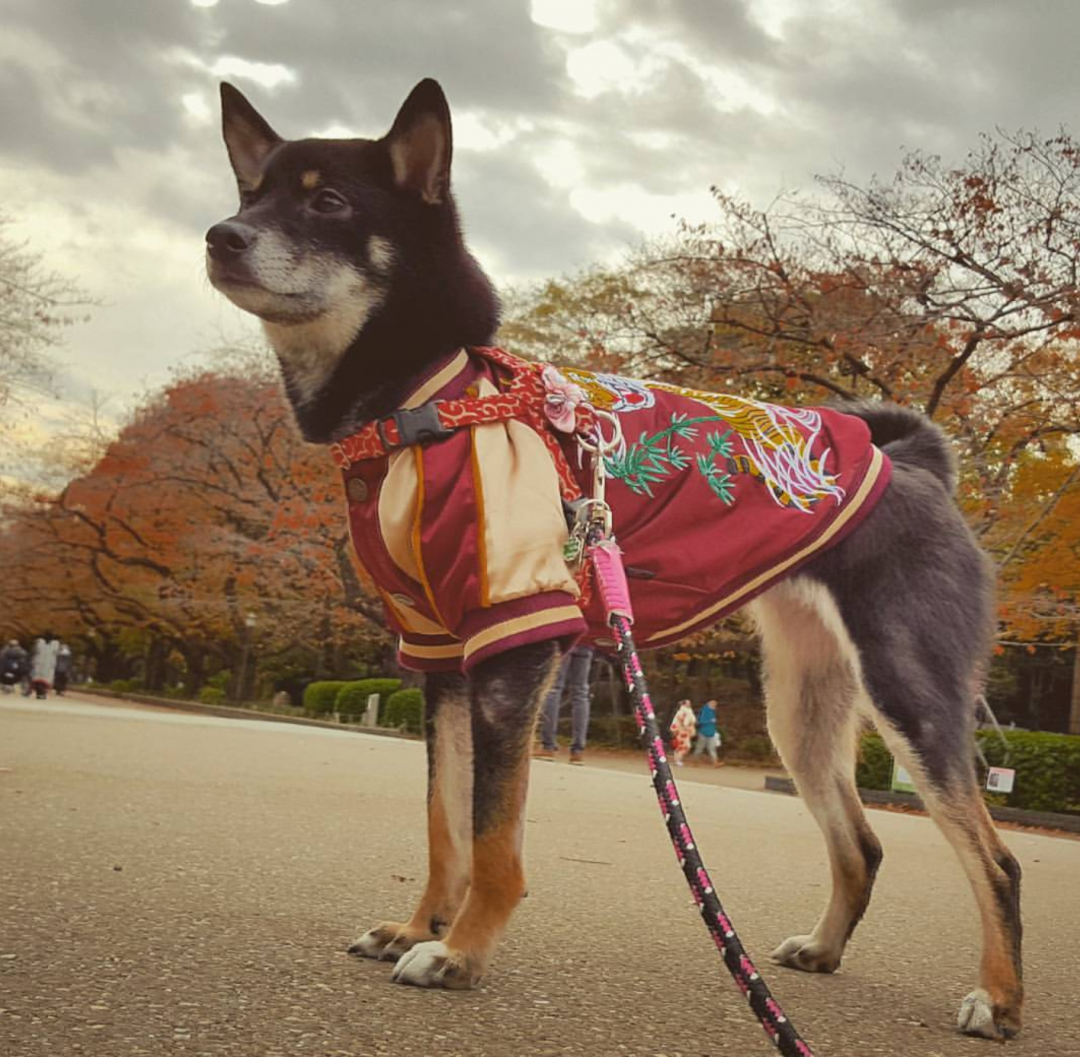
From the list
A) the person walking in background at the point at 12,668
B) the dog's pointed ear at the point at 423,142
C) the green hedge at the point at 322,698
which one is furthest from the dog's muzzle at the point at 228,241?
the person walking in background at the point at 12,668

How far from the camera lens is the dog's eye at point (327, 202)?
2.80 metres

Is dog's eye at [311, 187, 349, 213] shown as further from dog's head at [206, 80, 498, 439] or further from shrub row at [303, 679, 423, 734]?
shrub row at [303, 679, 423, 734]

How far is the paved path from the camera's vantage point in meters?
2.18

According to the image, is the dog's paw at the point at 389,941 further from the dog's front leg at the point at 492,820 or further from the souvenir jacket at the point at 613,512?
the souvenir jacket at the point at 613,512

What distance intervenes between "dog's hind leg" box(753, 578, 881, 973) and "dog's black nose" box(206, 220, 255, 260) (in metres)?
1.68

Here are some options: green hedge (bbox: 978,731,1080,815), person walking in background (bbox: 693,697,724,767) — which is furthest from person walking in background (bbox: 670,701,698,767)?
green hedge (bbox: 978,731,1080,815)

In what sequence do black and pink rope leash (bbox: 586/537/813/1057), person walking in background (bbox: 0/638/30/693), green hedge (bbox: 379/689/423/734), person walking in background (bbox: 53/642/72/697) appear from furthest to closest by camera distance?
person walking in background (bbox: 53/642/72/697)
person walking in background (bbox: 0/638/30/693)
green hedge (bbox: 379/689/423/734)
black and pink rope leash (bbox: 586/537/813/1057)

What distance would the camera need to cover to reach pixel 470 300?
2.96 metres

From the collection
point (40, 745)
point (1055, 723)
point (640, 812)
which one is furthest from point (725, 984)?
point (1055, 723)

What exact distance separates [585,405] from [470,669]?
2.49 ft

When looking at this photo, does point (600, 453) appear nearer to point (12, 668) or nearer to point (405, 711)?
point (405, 711)

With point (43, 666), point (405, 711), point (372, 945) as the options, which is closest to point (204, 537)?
point (43, 666)

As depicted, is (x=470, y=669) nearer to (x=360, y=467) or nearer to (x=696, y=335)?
(x=360, y=467)

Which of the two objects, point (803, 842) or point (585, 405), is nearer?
point (585, 405)
